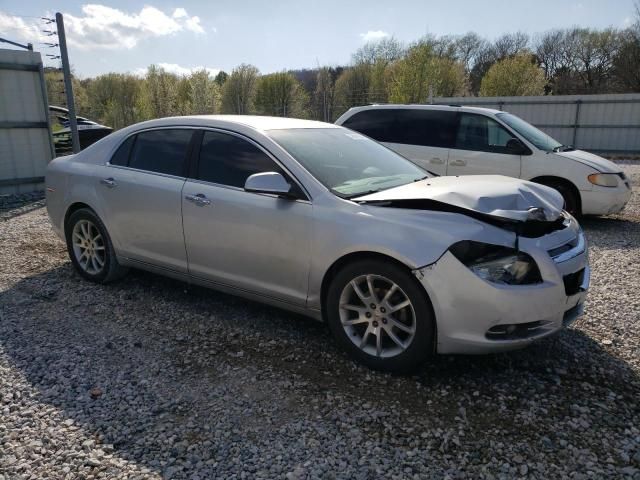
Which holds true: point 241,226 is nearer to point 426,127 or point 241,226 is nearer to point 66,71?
point 426,127

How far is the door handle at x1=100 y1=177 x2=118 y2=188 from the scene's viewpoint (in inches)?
182

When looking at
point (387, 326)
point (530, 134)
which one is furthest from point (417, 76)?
point (387, 326)

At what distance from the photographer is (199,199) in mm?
3959

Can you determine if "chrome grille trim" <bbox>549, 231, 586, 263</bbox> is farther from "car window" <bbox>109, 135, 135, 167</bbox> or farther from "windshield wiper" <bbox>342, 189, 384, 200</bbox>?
"car window" <bbox>109, 135, 135, 167</bbox>

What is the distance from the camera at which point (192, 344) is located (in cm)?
377

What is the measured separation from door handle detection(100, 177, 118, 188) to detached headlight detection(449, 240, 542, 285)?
3.19 m

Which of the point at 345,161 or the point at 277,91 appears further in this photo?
the point at 277,91

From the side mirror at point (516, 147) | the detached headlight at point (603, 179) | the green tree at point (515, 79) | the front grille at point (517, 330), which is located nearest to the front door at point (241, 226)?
the front grille at point (517, 330)

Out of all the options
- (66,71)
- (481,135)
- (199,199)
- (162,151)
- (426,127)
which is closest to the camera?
(199,199)

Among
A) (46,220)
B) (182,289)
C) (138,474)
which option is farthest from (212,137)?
(46,220)

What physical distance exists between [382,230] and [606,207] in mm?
5908

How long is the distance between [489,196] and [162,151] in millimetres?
2805

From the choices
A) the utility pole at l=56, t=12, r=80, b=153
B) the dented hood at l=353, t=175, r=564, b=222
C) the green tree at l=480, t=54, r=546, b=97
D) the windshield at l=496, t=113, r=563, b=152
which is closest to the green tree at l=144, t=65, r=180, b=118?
the green tree at l=480, t=54, r=546, b=97

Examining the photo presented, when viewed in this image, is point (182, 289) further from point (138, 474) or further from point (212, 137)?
point (138, 474)
